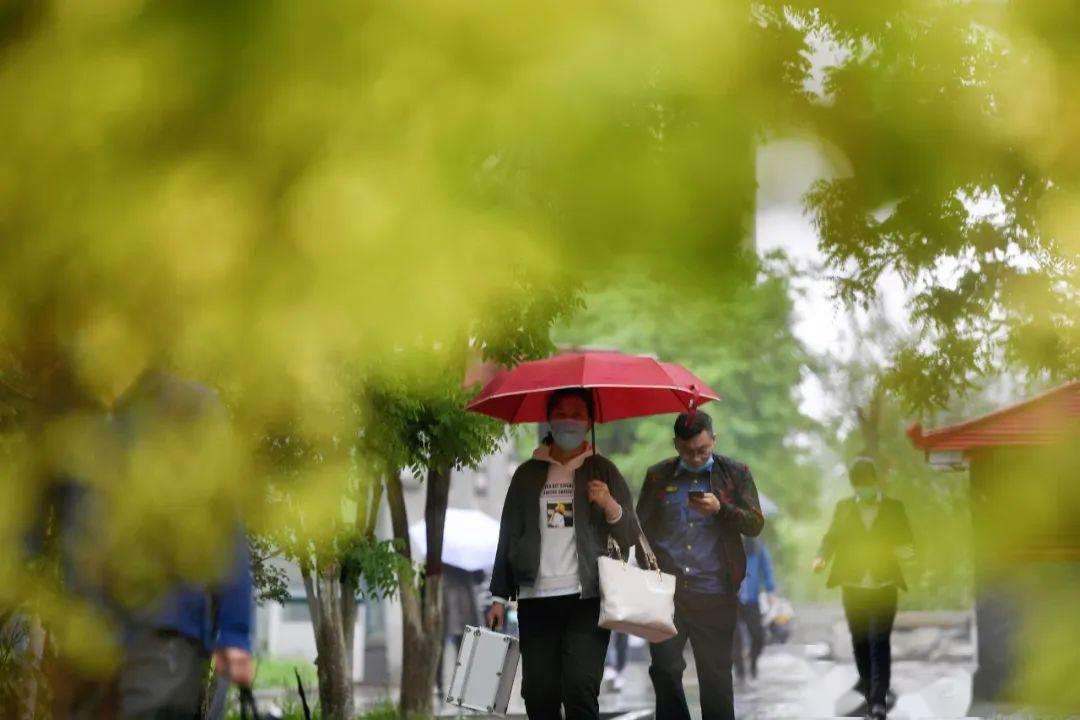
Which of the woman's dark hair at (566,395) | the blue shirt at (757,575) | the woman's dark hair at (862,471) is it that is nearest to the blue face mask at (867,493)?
the woman's dark hair at (862,471)

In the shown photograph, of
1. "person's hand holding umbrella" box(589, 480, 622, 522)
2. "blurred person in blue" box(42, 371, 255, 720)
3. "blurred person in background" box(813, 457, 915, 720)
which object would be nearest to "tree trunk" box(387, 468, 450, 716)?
"blurred person in background" box(813, 457, 915, 720)

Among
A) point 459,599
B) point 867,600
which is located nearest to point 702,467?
point 867,600

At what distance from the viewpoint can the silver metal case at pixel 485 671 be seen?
23.9ft

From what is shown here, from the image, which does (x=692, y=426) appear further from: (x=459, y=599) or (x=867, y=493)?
(x=459, y=599)

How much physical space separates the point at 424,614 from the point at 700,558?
5630mm

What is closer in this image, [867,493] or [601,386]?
[601,386]

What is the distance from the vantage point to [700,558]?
801 centimetres

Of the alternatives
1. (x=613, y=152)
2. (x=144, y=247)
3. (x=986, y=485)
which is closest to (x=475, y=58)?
→ (x=613, y=152)

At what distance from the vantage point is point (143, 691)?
135 inches

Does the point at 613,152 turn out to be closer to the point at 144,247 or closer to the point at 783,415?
the point at 144,247

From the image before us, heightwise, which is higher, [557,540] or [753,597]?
[557,540]

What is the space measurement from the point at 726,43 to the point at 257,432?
42.7 inches

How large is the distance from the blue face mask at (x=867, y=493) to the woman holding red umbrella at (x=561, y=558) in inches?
120

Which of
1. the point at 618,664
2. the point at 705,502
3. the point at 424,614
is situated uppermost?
the point at 705,502
